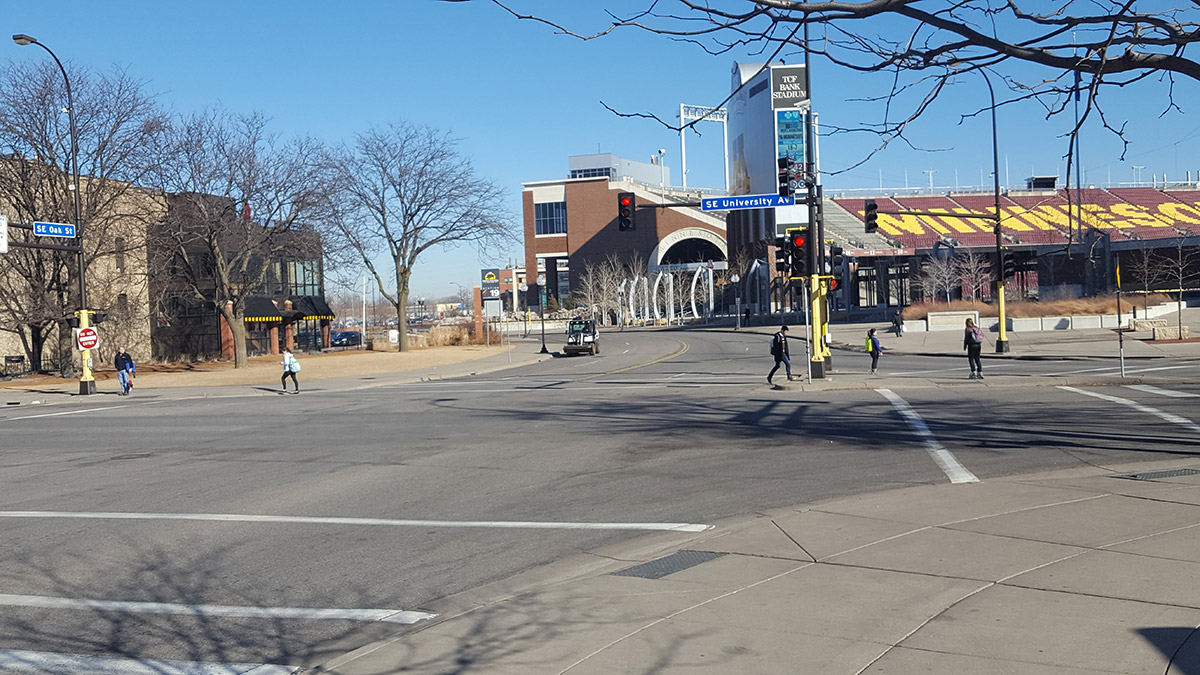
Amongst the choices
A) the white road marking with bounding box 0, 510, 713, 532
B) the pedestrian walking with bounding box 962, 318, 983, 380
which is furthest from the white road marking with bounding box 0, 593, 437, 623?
the pedestrian walking with bounding box 962, 318, 983, 380

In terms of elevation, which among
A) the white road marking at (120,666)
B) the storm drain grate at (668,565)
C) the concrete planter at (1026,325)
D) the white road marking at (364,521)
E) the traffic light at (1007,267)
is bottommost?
the white road marking at (364,521)

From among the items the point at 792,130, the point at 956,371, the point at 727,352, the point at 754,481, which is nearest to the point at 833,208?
the point at 792,130

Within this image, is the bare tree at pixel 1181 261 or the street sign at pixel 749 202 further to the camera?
the bare tree at pixel 1181 261

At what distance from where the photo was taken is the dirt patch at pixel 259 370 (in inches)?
1597

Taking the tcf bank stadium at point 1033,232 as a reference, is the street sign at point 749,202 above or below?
below

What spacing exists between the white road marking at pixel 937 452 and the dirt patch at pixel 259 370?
26.1m

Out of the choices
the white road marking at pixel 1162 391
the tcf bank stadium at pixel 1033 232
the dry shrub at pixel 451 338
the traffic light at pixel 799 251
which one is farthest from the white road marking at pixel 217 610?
the tcf bank stadium at pixel 1033 232

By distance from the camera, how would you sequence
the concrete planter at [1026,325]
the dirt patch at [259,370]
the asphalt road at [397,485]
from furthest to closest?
the concrete planter at [1026,325]
the dirt patch at [259,370]
the asphalt road at [397,485]

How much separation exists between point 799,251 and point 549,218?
391ft

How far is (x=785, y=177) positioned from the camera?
26094 mm

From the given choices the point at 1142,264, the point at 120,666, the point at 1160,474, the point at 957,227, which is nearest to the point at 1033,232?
the point at 957,227

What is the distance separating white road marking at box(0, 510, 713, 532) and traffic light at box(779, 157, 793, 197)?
17860 millimetres

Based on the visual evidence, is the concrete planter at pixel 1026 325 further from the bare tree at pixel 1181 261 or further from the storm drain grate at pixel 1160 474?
the storm drain grate at pixel 1160 474

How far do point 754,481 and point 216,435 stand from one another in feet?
39.7
